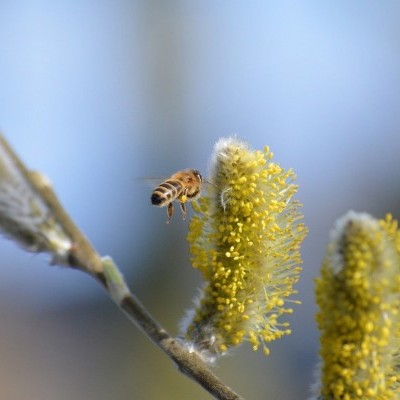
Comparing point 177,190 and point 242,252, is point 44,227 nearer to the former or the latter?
point 242,252

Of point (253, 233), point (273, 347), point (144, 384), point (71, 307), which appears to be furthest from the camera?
point (71, 307)

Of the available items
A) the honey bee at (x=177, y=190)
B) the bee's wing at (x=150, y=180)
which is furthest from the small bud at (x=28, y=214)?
the bee's wing at (x=150, y=180)

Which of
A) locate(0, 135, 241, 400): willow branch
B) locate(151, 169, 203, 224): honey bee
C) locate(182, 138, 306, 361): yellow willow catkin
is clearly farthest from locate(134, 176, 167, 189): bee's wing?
locate(0, 135, 241, 400): willow branch

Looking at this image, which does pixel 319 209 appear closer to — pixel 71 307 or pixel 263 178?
pixel 71 307

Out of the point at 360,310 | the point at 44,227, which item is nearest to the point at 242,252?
the point at 360,310

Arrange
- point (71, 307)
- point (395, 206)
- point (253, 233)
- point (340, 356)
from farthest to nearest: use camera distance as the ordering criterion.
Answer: point (395, 206) → point (71, 307) → point (253, 233) → point (340, 356)

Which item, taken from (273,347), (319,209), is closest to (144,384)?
(273,347)

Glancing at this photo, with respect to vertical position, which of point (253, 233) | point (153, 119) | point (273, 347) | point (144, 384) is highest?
point (153, 119)
